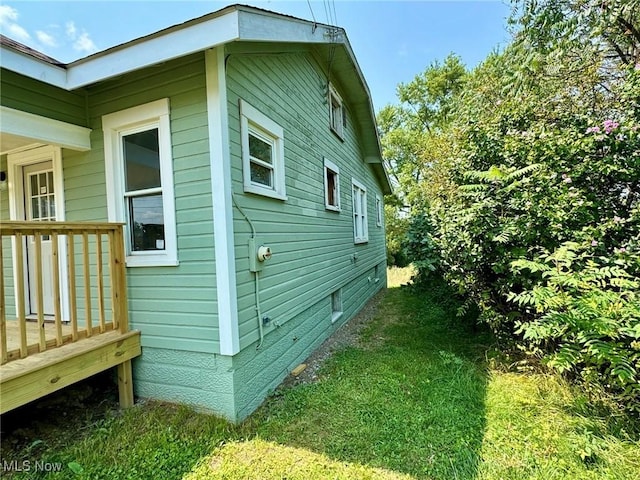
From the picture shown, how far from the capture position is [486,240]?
13.1ft

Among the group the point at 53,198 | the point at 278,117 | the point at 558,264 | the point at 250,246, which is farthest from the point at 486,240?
the point at 53,198

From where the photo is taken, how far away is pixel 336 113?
7.68 metres

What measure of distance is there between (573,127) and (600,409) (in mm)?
3122

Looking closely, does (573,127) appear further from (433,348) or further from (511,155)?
(433,348)

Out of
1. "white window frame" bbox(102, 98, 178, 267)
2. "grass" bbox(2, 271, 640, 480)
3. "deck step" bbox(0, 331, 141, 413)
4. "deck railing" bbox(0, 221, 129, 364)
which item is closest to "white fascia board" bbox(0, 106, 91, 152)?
"white window frame" bbox(102, 98, 178, 267)

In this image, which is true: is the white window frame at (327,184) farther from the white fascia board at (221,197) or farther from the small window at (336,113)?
the white fascia board at (221,197)

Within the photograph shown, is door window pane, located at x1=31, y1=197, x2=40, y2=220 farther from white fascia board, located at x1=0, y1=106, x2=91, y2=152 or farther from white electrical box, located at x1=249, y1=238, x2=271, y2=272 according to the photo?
white electrical box, located at x1=249, y1=238, x2=271, y2=272

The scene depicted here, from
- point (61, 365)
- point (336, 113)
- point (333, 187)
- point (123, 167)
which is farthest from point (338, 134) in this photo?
point (61, 365)

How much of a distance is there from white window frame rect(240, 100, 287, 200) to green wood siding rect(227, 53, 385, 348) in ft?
0.28

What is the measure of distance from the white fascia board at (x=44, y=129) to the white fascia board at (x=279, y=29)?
2.24 meters

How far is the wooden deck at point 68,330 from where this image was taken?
2.50 m

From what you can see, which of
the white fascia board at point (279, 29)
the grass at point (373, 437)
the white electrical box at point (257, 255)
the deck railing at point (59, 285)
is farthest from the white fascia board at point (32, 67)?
the grass at point (373, 437)

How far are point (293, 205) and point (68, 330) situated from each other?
10.2 ft

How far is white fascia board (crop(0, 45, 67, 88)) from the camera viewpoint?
2.79 m
